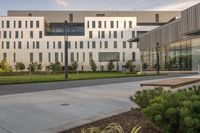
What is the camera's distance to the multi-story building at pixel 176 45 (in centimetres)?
4757

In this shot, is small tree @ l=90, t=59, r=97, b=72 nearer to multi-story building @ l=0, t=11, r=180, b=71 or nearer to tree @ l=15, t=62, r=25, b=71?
multi-story building @ l=0, t=11, r=180, b=71

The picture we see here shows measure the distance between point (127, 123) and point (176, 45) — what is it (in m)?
55.9

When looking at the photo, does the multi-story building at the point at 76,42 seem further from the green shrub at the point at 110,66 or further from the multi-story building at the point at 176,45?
the multi-story building at the point at 176,45

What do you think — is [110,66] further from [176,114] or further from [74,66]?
[176,114]

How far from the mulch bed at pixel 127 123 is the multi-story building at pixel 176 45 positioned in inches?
1455

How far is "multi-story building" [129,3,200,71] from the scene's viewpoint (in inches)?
1873

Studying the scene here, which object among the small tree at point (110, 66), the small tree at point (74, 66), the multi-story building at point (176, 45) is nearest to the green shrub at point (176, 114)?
the multi-story building at point (176, 45)

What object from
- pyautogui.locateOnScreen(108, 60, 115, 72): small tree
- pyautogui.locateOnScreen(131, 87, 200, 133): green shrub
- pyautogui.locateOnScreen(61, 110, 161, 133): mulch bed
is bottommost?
pyautogui.locateOnScreen(61, 110, 161, 133): mulch bed

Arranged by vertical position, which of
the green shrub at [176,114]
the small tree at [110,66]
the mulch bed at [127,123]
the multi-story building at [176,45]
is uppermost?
the multi-story building at [176,45]

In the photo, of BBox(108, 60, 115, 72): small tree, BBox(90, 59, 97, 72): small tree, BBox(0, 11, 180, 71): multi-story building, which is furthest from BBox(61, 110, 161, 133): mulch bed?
BBox(0, 11, 180, 71): multi-story building

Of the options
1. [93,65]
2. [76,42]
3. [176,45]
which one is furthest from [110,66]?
[176,45]

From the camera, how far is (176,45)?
60219mm

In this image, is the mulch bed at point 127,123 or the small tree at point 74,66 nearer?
the mulch bed at point 127,123

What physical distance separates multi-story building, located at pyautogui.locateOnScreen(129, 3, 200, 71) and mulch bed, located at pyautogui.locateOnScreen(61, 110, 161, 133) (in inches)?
1455
